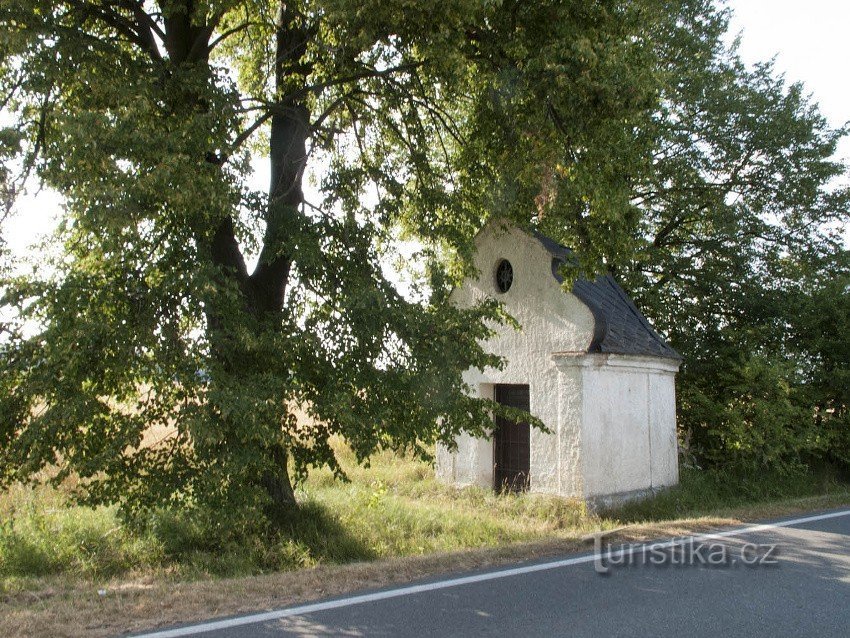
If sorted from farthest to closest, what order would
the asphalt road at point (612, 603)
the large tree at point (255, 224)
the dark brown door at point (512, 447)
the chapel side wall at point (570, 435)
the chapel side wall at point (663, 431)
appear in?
the dark brown door at point (512, 447), the chapel side wall at point (663, 431), the chapel side wall at point (570, 435), the large tree at point (255, 224), the asphalt road at point (612, 603)

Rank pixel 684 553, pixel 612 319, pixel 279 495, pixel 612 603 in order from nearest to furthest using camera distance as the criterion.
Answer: pixel 612 603
pixel 684 553
pixel 279 495
pixel 612 319

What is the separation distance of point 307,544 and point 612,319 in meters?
7.12

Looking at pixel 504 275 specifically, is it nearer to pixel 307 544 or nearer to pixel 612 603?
pixel 307 544

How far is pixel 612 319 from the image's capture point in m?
13.4

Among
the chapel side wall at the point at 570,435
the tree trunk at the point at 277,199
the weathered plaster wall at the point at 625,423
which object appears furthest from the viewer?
the weathered plaster wall at the point at 625,423

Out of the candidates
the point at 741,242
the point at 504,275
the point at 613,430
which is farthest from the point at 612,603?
the point at 741,242

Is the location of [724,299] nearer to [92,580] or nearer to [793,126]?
[793,126]

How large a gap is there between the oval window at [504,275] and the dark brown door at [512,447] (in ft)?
6.44

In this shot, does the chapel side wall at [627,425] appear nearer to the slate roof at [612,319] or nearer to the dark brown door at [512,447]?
the slate roof at [612,319]

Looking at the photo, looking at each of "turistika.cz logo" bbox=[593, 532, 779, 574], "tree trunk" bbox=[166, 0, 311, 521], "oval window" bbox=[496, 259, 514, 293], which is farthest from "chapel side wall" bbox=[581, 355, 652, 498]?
"tree trunk" bbox=[166, 0, 311, 521]

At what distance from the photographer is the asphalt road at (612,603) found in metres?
5.17

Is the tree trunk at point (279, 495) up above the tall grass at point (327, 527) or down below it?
above

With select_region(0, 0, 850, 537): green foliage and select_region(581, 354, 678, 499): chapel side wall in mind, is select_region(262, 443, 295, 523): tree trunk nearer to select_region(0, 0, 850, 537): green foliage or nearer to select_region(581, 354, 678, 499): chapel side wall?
select_region(0, 0, 850, 537): green foliage

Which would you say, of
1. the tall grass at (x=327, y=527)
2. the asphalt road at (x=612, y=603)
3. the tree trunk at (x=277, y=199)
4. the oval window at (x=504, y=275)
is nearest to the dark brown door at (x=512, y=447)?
the tall grass at (x=327, y=527)
